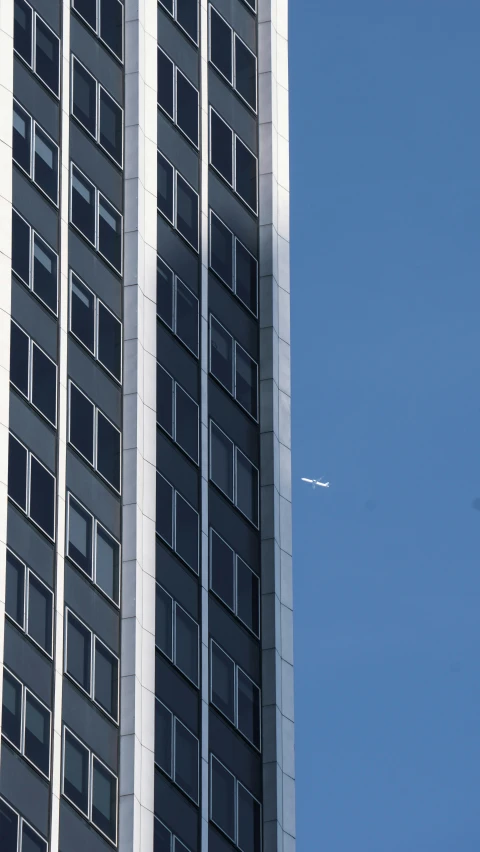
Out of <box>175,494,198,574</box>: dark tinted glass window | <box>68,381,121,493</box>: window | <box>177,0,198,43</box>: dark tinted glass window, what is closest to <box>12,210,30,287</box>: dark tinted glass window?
<box>68,381,121,493</box>: window

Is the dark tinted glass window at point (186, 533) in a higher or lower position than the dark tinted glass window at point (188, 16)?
lower

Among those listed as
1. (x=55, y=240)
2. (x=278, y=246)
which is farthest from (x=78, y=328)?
(x=278, y=246)

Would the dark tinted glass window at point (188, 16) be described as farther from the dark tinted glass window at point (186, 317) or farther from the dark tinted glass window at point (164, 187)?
the dark tinted glass window at point (186, 317)

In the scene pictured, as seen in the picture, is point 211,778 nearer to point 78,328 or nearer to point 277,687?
point 277,687

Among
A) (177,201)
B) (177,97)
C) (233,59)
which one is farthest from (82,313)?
(233,59)

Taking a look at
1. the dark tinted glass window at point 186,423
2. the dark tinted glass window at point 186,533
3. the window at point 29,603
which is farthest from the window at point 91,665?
the dark tinted glass window at point 186,423

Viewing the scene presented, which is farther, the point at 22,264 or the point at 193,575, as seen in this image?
the point at 193,575
